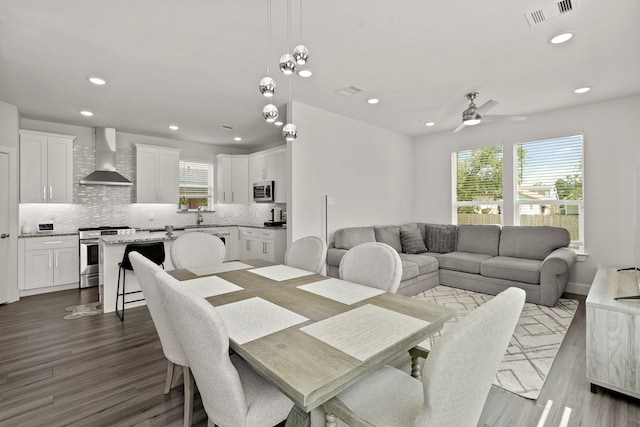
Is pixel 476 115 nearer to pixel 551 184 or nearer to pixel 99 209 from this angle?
pixel 551 184

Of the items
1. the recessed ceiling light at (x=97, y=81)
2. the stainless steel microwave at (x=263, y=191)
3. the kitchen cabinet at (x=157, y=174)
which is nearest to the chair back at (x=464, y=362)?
the recessed ceiling light at (x=97, y=81)

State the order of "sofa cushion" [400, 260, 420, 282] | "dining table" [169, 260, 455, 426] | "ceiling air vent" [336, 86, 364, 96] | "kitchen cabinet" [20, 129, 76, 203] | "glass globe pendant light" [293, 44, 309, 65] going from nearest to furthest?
"dining table" [169, 260, 455, 426] < "glass globe pendant light" [293, 44, 309, 65] < "ceiling air vent" [336, 86, 364, 96] < "sofa cushion" [400, 260, 420, 282] < "kitchen cabinet" [20, 129, 76, 203]

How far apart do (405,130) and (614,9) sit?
3501mm

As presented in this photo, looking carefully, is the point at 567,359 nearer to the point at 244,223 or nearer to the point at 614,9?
the point at 614,9

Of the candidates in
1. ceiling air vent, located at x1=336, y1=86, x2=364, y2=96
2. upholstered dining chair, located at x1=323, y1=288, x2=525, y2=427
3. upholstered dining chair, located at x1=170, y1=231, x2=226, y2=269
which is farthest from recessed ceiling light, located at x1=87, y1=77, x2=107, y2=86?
upholstered dining chair, located at x1=323, y1=288, x2=525, y2=427

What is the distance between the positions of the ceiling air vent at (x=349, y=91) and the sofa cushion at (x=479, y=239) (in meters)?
2.99

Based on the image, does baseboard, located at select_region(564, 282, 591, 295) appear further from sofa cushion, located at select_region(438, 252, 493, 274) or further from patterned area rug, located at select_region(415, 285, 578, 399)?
sofa cushion, located at select_region(438, 252, 493, 274)

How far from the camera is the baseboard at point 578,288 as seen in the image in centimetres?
425

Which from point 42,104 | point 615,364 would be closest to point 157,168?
point 42,104

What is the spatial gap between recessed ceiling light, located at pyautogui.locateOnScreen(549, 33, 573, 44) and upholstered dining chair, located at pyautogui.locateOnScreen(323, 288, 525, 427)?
8.51 ft

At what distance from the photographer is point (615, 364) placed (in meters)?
1.96

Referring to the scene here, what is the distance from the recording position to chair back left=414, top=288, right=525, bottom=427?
2.56 ft

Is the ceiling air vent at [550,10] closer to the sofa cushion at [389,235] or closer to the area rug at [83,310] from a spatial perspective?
the sofa cushion at [389,235]

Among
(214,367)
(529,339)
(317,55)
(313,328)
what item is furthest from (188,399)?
(529,339)
